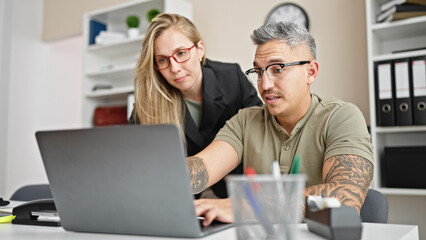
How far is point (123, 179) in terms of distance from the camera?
2.38ft

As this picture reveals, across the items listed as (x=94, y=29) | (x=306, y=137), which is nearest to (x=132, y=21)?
(x=94, y=29)

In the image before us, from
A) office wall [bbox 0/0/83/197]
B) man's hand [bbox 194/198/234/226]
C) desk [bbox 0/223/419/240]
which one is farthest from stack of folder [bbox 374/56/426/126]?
office wall [bbox 0/0/83/197]

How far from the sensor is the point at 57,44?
182 inches

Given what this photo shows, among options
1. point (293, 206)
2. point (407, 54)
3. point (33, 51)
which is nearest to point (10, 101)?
point (33, 51)

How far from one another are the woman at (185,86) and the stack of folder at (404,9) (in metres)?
0.90

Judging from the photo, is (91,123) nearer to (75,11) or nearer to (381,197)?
(75,11)

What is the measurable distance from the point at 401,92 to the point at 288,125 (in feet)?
3.55

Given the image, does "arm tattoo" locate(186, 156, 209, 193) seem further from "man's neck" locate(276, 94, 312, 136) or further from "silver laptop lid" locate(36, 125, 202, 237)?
"silver laptop lid" locate(36, 125, 202, 237)

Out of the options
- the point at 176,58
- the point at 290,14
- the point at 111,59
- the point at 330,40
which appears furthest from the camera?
the point at 111,59

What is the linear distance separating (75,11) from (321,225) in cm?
404

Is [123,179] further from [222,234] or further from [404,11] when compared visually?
[404,11]

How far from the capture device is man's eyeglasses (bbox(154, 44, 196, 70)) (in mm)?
1726

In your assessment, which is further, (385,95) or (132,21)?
(132,21)

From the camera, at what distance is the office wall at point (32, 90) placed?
4184 millimetres
